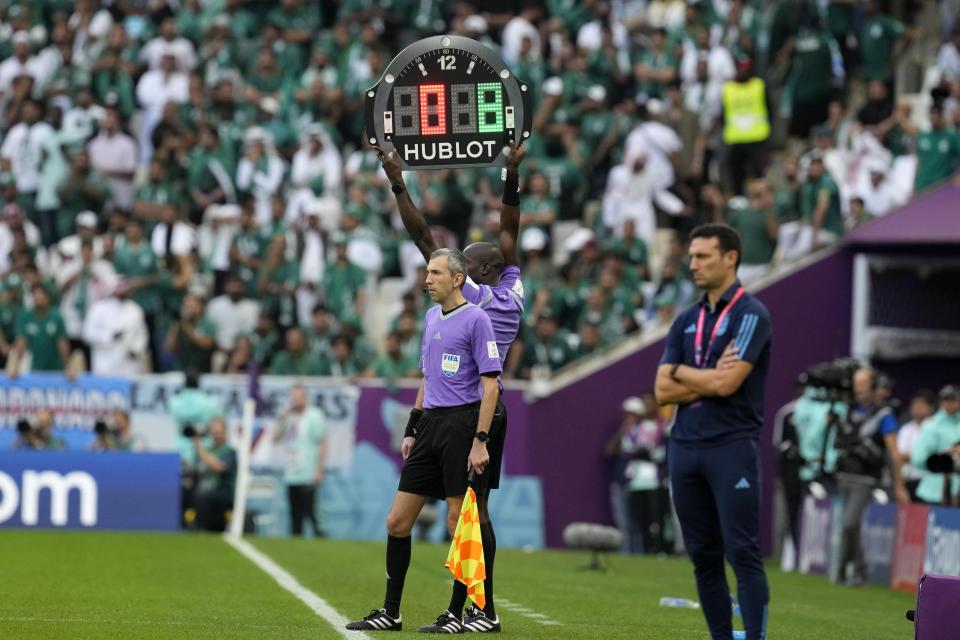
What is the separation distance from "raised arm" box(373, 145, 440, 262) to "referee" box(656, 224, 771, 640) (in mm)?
1919

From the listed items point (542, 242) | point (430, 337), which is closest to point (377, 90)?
point (430, 337)

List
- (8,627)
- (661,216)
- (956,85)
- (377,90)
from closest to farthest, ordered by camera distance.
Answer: (8,627) → (377,90) → (956,85) → (661,216)

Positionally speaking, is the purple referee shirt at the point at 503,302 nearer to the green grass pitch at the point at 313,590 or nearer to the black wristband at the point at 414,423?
the black wristband at the point at 414,423

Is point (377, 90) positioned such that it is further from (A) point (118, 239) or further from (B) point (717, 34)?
(B) point (717, 34)

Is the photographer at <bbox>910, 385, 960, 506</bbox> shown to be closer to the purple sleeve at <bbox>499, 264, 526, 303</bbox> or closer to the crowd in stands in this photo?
the crowd in stands

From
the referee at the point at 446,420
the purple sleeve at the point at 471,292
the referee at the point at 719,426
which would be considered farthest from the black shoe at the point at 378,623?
the referee at the point at 719,426

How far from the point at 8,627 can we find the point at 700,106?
1655 cm

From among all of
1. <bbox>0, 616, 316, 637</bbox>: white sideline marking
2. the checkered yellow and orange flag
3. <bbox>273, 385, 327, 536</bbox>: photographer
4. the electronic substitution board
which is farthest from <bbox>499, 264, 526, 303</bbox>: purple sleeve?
<bbox>273, 385, 327, 536</bbox>: photographer

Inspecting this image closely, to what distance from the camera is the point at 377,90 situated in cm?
1058

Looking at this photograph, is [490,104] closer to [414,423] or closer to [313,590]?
[414,423]

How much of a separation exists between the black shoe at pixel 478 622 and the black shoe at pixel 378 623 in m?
0.38

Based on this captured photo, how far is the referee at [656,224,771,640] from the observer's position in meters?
8.69

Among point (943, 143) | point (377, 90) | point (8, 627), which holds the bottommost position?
point (8, 627)

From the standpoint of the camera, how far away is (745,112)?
24.2 m
